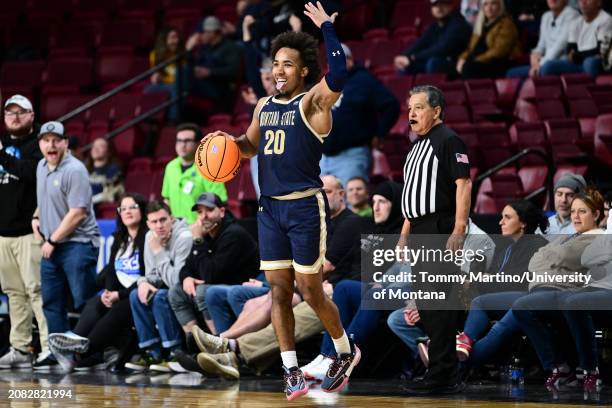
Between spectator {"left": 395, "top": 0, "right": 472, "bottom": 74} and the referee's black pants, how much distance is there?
518cm

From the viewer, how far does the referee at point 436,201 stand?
694cm

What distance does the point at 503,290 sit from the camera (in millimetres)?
7797

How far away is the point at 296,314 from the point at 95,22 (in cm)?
880

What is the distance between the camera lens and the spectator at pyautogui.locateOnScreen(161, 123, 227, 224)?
990 cm

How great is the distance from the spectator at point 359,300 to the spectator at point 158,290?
1382mm

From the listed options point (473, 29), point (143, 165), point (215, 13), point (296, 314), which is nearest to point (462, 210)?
point (296, 314)

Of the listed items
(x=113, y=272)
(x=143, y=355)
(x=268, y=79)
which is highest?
(x=268, y=79)

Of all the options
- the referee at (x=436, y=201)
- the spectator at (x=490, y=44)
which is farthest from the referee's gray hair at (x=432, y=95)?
the spectator at (x=490, y=44)

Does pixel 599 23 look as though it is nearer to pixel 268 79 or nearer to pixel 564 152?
pixel 564 152

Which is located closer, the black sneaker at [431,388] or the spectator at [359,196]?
the black sneaker at [431,388]

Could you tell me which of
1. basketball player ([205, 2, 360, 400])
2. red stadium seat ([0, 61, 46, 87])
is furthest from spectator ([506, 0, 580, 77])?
red stadium seat ([0, 61, 46, 87])

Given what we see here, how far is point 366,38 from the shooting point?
1356cm

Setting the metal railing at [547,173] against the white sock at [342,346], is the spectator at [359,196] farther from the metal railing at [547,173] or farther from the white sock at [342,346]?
the white sock at [342,346]

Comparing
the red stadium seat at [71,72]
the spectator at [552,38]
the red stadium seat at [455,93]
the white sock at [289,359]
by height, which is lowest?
the white sock at [289,359]
